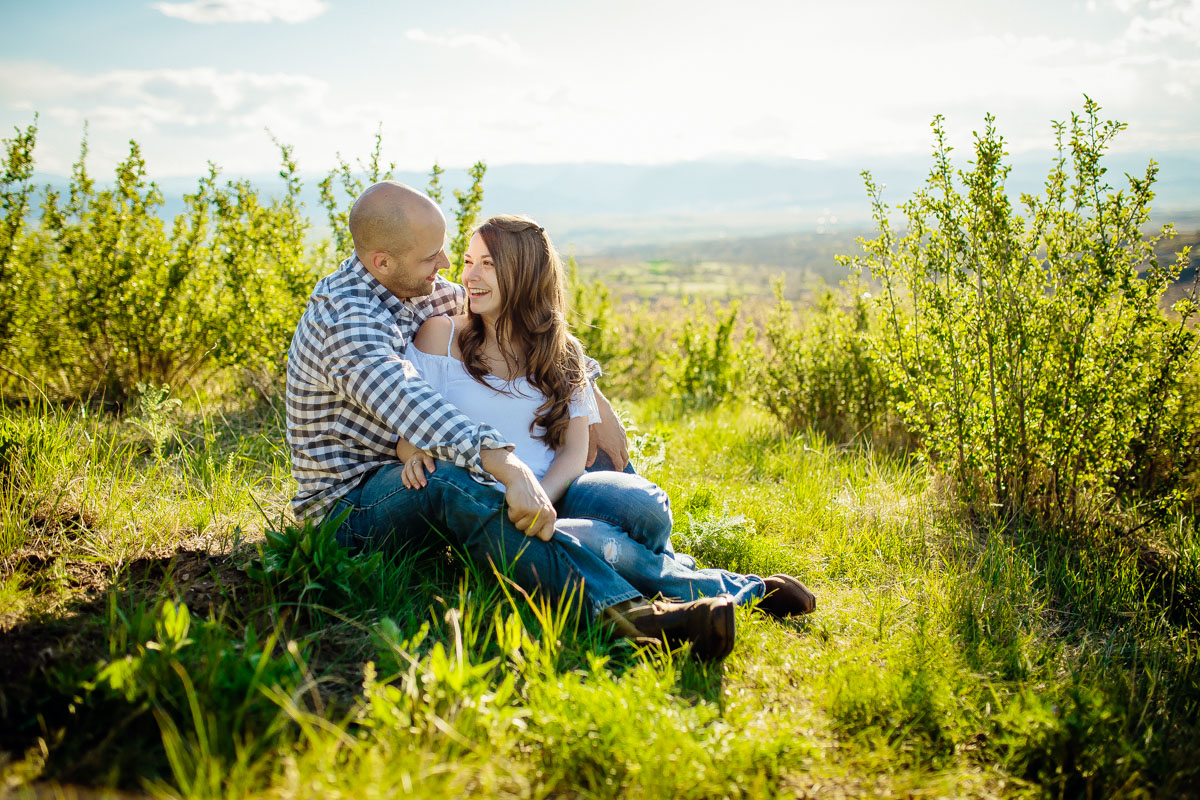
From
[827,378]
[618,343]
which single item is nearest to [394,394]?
[827,378]

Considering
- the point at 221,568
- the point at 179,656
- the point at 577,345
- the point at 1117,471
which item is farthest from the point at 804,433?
the point at 179,656

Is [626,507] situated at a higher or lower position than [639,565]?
higher

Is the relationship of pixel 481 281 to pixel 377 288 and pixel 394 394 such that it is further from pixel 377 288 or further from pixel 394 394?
pixel 394 394

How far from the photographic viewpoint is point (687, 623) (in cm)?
238

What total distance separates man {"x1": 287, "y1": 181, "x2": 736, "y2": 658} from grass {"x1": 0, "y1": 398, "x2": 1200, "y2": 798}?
140 millimetres

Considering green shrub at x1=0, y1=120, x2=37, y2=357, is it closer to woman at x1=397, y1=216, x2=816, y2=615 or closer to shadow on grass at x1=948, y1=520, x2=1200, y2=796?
woman at x1=397, y1=216, x2=816, y2=615

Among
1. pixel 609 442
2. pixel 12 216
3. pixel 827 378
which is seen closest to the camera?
pixel 609 442

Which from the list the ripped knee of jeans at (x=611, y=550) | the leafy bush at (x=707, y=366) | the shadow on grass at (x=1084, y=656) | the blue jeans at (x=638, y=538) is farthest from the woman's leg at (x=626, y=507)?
the leafy bush at (x=707, y=366)

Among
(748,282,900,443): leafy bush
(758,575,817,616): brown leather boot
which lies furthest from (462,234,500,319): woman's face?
(748,282,900,443): leafy bush

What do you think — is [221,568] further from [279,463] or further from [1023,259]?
[1023,259]

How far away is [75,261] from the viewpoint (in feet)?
16.7

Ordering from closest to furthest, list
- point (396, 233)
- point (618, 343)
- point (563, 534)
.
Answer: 1. point (563, 534)
2. point (396, 233)
3. point (618, 343)

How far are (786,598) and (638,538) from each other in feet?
2.10

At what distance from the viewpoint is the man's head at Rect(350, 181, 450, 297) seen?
9.32 feet
